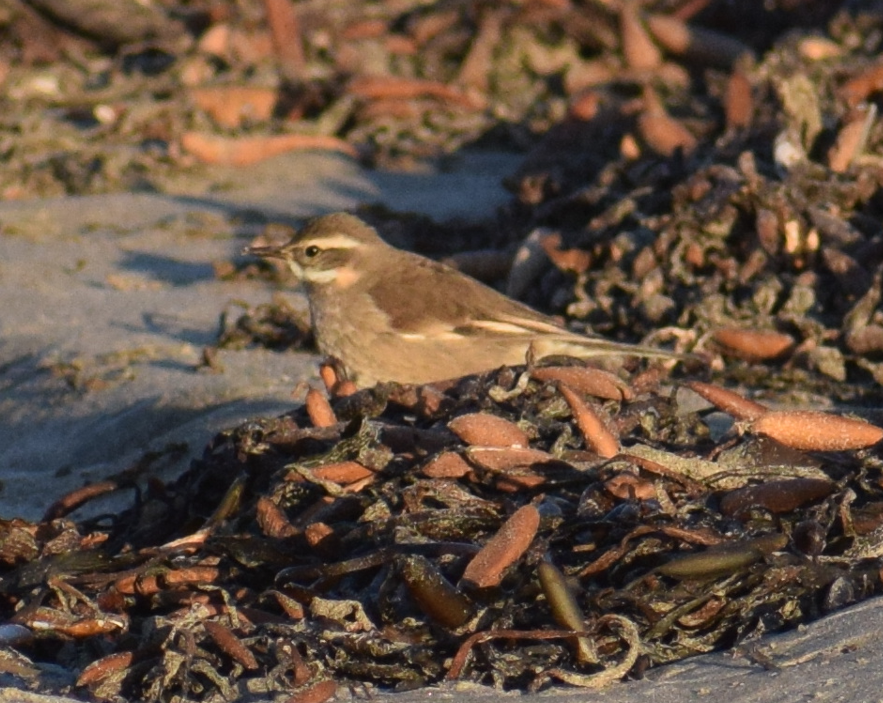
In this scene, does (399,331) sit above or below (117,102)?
above

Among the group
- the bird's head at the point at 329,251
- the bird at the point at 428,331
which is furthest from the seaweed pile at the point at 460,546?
the bird's head at the point at 329,251

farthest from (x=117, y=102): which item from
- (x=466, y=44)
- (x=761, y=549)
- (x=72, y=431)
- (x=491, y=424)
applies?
(x=761, y=549)

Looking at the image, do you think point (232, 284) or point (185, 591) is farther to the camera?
point (232, 284)

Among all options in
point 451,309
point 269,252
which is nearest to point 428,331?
point 451,309

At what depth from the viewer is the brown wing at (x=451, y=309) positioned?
766cm

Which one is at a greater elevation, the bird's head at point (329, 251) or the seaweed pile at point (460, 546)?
the seaweed pile at point (460, 546)

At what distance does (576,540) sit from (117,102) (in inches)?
386

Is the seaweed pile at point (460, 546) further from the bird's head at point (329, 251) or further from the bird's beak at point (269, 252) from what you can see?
the bird's beak at point (269, 252)

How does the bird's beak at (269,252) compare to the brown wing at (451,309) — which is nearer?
the brown wing at (451,309)

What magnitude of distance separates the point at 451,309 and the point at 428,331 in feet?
0.57

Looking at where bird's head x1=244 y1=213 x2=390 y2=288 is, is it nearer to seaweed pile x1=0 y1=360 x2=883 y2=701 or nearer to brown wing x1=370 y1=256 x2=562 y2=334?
brown wing x1=370 y1=256 x2=562 y2=334

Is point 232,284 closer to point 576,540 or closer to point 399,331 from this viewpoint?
point 399,331

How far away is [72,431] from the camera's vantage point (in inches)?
293

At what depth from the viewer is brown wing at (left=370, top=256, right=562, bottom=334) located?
25.1 ft
